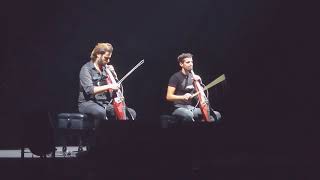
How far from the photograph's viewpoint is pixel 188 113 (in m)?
4.80

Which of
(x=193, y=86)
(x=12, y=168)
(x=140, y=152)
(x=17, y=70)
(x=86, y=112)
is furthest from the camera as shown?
(x=17, y=70)

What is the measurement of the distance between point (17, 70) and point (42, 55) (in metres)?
0.32

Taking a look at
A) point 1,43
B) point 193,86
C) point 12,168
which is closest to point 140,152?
point 12,168

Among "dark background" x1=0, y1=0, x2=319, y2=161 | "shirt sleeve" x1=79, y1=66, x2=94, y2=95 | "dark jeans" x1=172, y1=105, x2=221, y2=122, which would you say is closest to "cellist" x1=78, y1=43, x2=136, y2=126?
"shirt sleeve" x1=79, y1=66, x2=94, y2=95

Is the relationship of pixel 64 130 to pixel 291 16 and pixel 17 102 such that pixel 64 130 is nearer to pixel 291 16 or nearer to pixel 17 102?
pixel 17 102

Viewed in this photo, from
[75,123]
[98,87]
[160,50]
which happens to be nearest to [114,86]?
[98,87]

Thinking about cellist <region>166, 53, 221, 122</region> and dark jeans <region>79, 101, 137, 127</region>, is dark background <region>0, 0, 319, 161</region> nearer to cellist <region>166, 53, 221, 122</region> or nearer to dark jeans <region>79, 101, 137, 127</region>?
cellist <region>166, 53, 221, 122</region>

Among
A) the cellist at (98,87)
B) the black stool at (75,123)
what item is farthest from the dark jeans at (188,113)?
the black stool at (75,123)

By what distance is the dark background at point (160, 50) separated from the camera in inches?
210

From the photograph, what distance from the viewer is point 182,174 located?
2.12 meters

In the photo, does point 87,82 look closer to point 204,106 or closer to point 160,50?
point 204,106

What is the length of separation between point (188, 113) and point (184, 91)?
383mm

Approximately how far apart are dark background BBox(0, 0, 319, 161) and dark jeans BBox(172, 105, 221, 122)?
781 mm

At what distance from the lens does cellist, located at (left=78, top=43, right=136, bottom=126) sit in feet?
14.6
